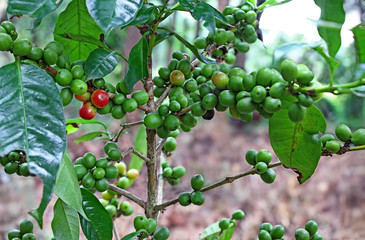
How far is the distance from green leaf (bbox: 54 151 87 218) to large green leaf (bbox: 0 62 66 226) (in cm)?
7

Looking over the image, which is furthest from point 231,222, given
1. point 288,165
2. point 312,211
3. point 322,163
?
point 322,163

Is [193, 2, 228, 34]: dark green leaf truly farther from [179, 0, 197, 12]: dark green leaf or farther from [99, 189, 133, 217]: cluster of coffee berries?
[99, 189, 133, 217]: cluster of coffee berries

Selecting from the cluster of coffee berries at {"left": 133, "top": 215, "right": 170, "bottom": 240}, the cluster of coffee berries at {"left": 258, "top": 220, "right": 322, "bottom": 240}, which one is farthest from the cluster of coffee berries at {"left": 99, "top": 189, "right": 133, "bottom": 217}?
the cluster of coffee berries at {"left": 258, "top": 220, "right": 322, "bottom": 240}

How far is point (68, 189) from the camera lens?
1.77ft

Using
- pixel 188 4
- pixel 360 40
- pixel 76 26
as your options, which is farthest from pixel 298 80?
pixel 76 26

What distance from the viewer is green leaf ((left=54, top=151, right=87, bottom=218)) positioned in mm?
528

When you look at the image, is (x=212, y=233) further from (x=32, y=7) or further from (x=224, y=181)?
(x=32, y=7)

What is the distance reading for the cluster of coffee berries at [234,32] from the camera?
0.69m

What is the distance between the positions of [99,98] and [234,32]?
0.33 meters

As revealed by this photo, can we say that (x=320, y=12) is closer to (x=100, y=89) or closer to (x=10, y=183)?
(x=100, y=89)

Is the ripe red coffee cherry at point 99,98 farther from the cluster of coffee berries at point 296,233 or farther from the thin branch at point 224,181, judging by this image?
the cluster of coffee berries at point 296,233

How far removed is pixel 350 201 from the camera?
324 centimetres

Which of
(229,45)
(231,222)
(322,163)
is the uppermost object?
(229,45)

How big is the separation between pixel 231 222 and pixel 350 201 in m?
2.85
